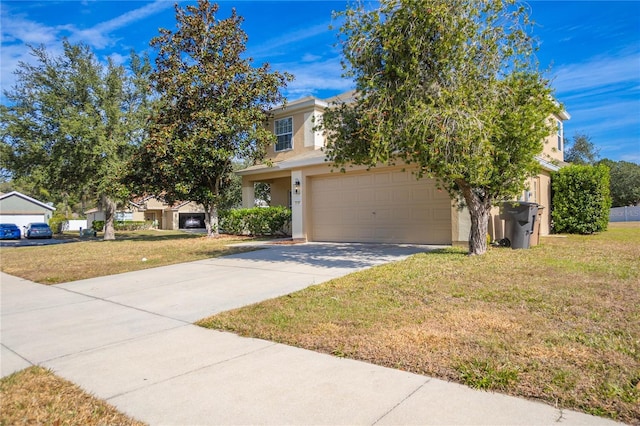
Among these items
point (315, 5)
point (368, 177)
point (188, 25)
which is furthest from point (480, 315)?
point (188, 25)

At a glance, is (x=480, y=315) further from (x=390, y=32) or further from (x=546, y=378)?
(x=390, y=32)

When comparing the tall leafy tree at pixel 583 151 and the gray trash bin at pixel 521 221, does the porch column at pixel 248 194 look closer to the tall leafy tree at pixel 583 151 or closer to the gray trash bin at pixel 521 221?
the gray trash bin at pixel 521 221

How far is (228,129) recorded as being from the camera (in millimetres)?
18016

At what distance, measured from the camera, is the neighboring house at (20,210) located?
136ft

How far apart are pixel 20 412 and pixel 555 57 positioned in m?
10.7

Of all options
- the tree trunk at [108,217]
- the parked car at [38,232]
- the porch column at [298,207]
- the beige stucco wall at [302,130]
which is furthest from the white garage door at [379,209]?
the parked car at [38,232]

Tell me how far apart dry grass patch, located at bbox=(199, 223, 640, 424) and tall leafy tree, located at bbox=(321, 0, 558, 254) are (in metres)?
2.27

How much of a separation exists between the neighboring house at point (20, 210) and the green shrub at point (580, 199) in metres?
45.4

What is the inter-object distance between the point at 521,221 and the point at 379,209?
4.51 m

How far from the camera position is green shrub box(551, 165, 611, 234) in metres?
16.3

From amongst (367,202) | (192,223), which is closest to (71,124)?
(367,202)

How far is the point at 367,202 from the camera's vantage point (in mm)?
14344

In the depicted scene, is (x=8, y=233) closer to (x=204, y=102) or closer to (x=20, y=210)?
(x=20, y=210)

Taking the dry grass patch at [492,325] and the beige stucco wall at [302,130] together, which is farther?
the beige stucco wall at [302,130]
